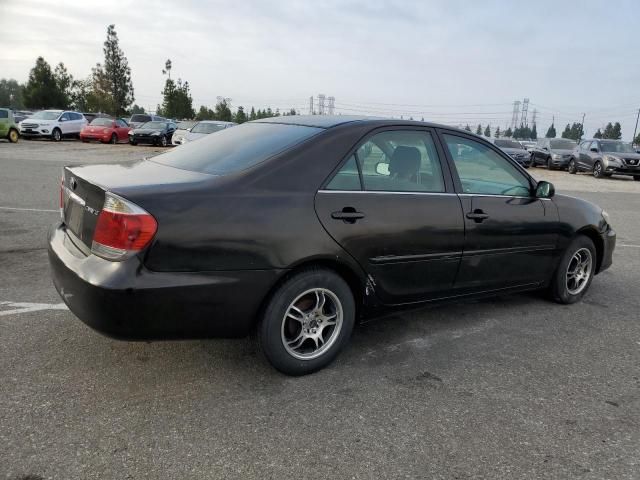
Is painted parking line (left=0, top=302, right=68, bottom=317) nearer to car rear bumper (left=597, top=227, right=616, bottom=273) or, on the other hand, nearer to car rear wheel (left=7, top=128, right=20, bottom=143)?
car rear bumper (left=597, top=227, right=616, bottom=273)

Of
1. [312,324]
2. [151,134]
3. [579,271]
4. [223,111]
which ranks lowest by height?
[312,324]

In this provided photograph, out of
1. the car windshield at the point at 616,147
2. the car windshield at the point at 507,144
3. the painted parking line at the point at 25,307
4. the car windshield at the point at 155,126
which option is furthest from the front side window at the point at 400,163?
the car windshield at the point at 155,126

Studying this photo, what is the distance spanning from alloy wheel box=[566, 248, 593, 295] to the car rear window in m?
2.86

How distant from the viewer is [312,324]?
324 cm

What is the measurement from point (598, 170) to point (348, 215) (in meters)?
22.6

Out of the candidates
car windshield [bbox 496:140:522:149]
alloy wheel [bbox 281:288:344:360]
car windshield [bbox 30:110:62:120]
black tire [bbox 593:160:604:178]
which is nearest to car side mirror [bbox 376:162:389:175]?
alloy wheel [bbox 281:288:344:360]

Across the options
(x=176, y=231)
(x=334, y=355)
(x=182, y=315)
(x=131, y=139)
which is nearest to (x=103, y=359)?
(x=182, y=315)

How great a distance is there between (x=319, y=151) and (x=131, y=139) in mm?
26958

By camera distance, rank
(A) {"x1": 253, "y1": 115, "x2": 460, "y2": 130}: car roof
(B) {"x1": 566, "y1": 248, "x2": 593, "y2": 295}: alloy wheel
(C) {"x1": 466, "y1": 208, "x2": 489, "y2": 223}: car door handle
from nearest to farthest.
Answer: (A) {"x1": 253, "y1": 115, "x2": 460, "y2": 130}: car roof < (C) {"x1": 466, "y1": 208, "x2": 489, "y2": 223}: car door handle < (B) {"x1": 566, "y1": 248, "x2": 593, "y2": 295}: alloy wheel

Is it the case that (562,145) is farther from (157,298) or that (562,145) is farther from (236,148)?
(157,298)

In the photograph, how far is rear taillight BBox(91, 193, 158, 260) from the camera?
2625 mm

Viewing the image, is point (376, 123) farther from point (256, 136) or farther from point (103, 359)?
point (103, 359)

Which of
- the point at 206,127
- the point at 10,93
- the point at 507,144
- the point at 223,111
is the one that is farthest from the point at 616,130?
the point at 10,93

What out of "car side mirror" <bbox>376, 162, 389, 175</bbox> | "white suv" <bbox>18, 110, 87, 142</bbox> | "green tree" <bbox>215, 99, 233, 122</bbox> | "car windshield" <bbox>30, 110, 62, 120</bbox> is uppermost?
"green tree" <bbox>215, 99, 233, 122</bbox>
